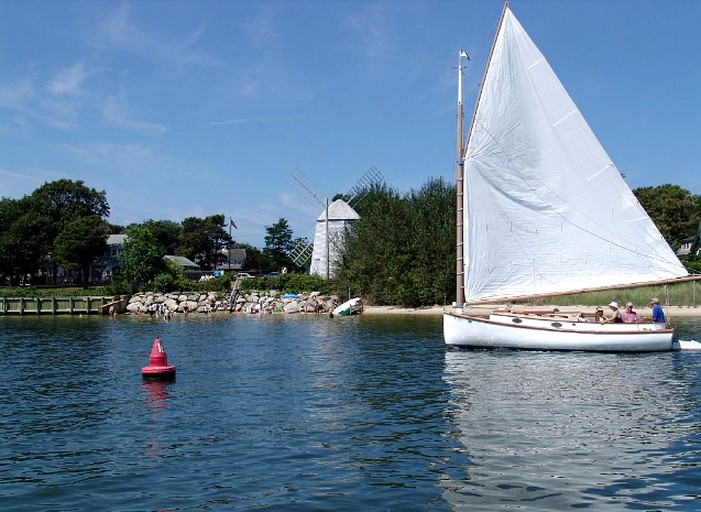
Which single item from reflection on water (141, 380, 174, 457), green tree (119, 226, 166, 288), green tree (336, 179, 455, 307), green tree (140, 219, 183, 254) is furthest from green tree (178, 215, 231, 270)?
reflection on water (141, 380, 174, 457)

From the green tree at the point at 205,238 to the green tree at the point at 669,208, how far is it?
299ft

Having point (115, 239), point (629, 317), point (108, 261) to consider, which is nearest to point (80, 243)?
point (108, 261)

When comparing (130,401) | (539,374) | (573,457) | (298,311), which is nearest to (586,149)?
(539,374)

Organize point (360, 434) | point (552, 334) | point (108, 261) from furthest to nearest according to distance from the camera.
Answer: point (108, 261), point (552, 334), point (360, 434)

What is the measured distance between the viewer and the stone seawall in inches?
3201

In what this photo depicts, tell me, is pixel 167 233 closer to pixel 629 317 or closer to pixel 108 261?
pixel 108 261

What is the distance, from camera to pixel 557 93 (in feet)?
106

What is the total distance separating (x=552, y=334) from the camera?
33.6 meters

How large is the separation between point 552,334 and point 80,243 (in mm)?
103491

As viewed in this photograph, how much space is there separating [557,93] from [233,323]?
137 feet

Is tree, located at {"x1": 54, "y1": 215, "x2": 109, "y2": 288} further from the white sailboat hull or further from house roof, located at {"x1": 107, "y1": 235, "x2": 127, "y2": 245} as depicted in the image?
the white sailboat hull

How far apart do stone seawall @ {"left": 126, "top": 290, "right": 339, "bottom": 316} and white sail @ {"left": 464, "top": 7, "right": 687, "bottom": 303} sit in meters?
47.2

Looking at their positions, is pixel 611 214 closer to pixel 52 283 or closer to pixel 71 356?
pixel 71 356

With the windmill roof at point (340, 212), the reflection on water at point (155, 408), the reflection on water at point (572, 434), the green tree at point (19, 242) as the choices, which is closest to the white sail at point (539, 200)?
the reflection on water at point (572, 434)
